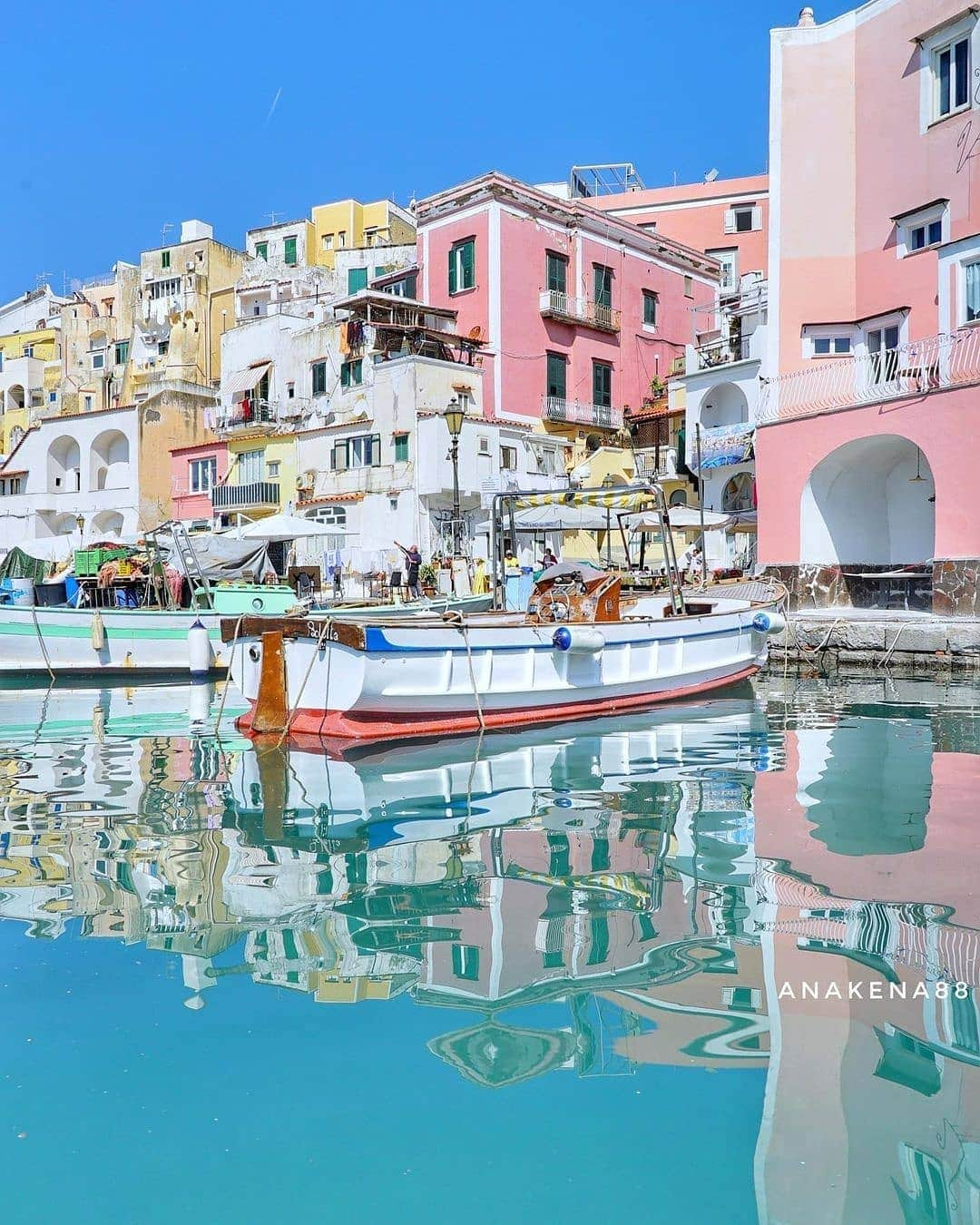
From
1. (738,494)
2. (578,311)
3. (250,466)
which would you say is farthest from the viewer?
(250,466)

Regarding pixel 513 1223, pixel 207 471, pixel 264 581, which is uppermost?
pixel 207 471

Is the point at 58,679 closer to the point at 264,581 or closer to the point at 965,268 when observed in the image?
the point at 264,581

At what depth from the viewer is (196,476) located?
151 feet

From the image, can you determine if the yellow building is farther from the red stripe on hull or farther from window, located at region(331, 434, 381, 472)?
the red stripe on hull

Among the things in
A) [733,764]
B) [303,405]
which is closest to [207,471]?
[303,405]

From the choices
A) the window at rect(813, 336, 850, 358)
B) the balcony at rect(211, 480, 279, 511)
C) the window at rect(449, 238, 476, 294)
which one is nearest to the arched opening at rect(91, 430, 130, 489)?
the balcony at rect(211, 480, 279, 511)

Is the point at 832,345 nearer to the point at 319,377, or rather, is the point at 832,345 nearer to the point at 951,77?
the point at 951,77

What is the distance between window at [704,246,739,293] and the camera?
48.1 meters

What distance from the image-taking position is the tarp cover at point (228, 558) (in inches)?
979

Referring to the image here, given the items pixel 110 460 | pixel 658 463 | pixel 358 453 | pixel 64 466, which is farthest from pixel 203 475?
pixel 658 463

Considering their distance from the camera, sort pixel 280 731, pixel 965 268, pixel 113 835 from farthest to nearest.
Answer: pixel 965 268
pixel 280 731
pixel 113 835

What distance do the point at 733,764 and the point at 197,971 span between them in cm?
709

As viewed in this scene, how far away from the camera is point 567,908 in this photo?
19.9ft

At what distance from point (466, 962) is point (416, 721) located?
295 inches
